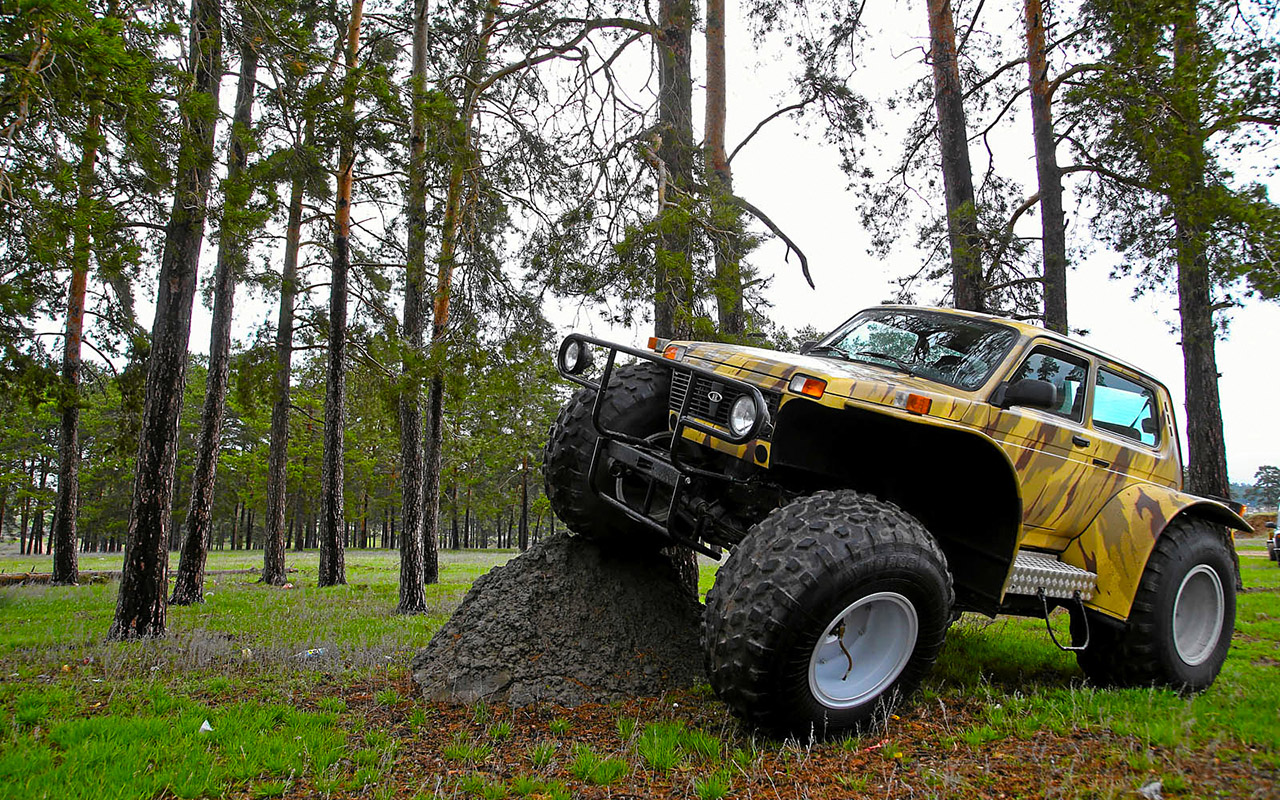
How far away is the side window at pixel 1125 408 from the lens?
5.16m

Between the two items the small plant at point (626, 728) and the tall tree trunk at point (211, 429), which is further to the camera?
the tall tree trunk at point (211, 429)

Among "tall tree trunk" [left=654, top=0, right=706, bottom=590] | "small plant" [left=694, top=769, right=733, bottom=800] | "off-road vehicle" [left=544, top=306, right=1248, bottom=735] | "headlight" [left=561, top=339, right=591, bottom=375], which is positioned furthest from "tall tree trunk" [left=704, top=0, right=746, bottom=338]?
"small plant" [left=694, top=769, right=733, bottom=800]

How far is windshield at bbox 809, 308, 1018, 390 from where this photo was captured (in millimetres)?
4684

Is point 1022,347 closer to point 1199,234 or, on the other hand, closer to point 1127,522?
point 1127,522

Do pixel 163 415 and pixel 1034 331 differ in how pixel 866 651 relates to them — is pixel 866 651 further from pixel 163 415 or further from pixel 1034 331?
pixel 163 415

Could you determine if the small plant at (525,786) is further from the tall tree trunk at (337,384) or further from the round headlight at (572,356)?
the tall tree trunk at (337,384)

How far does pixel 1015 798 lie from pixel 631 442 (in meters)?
2.65

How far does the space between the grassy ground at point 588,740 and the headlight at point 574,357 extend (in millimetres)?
2124

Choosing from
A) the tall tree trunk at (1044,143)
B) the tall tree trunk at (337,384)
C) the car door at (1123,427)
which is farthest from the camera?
the tall tree trunk at (337,384)

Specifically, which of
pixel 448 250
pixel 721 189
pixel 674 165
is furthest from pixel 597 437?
pixel 448 250

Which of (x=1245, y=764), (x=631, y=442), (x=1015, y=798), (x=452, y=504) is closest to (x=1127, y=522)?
(x=1245, y=764)

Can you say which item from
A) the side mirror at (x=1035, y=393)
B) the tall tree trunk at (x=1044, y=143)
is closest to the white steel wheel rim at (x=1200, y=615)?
the side mirror at (x=1035, y=393)

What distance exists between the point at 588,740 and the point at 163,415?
6419 millimetres

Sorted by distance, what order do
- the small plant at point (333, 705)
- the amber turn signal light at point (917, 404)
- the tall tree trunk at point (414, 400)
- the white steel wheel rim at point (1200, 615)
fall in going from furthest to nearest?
the tall tree trunk at point (414, 400)
the white steel wheel rim at point (1200, 615)
the small plant at point (333, 705)
the amber turn signal light at point (917, 404)
